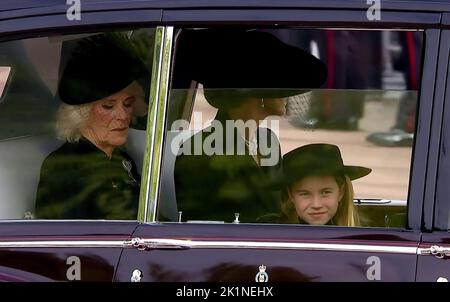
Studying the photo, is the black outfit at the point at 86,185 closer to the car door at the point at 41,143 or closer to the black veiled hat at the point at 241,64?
the car door at the point at 41,143

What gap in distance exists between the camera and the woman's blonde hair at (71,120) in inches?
155

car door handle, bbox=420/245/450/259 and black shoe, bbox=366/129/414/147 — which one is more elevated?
black shoe, bbox=366/129/414/147

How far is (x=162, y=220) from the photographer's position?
3.78 m

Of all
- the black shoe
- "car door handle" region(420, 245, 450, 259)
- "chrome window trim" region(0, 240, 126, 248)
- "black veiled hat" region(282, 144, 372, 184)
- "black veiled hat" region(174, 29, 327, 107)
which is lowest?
"car door handle" region(420, 245, 450, 259)

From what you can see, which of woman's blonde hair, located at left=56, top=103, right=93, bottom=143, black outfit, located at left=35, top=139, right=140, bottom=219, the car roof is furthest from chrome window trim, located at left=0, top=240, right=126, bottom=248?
the car roof

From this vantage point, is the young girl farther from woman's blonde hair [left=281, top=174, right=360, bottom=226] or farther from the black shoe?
the black shoe

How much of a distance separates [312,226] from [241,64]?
1.93 feet

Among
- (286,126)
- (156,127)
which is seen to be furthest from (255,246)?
(156,127)

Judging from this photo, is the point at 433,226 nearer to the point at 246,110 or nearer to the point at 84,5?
the point at 246,110

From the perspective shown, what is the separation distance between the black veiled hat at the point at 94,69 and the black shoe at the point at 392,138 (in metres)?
0.82

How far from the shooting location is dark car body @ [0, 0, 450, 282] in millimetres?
3604

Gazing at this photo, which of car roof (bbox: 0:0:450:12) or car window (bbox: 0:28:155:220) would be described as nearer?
car roof (bbox: 0:0:450:12)

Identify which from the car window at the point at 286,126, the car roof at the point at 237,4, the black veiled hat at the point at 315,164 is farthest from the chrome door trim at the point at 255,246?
the car roof at the point at 237,4

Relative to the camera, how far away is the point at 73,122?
12.9 feet
